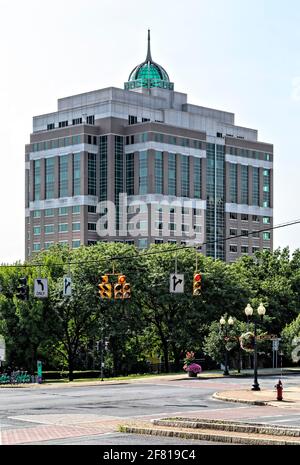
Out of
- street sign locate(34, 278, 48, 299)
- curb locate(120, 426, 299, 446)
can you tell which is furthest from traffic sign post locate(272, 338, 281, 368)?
curb locate(120, 426, 299, 446)

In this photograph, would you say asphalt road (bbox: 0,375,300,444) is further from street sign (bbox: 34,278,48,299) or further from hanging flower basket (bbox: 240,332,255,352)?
street sign (bbox: 34,278,48,299)

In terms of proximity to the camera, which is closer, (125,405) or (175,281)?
(125,405)

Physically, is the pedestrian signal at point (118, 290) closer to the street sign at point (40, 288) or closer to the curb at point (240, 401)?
the street sign at point (40, 288)

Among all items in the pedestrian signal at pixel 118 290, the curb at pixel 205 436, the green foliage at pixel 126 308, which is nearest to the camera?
the curb at pixel 205 436

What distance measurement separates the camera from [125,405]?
44281mm

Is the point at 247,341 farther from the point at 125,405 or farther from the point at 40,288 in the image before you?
the point at 125,405

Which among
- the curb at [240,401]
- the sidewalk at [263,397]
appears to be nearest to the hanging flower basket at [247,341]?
the sidewalk at [263,397]

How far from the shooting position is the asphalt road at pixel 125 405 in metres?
35.0

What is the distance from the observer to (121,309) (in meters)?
81.1

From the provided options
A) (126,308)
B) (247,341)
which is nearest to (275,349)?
(247,341)

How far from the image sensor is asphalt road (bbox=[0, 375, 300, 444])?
3500 cm
